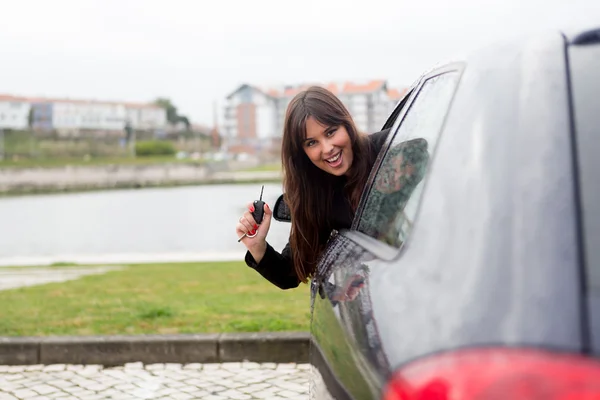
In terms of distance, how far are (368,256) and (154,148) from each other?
4759 inches

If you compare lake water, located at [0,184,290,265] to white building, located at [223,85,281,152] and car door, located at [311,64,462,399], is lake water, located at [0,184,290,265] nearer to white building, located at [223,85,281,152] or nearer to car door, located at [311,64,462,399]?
car door, located at [311,64,462,399]

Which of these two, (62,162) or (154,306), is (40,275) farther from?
(62,162)

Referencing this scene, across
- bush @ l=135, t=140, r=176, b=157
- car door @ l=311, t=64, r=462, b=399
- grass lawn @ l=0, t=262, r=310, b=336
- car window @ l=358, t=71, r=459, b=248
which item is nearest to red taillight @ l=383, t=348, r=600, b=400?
car door @ l=311, t=64, r=462, b=399

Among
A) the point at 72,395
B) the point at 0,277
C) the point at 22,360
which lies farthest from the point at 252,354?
the point at 0,277

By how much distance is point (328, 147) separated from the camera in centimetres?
287

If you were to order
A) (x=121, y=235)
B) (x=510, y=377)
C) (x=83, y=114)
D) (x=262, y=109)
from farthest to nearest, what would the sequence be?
(x=83, y=114)
(x=262, y=109)
(x=121, y=235)
(x=510, y=377)

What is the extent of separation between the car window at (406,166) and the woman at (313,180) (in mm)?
599

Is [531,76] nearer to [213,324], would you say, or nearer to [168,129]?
[213,324]

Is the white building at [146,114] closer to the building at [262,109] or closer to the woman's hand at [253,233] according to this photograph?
the building at [262,109]

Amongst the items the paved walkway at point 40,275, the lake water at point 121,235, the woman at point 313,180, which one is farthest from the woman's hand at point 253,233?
the lake water at point 121,235

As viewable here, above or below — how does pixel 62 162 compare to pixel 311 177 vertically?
below

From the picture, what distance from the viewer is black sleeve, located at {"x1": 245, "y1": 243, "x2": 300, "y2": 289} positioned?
3.01 meters

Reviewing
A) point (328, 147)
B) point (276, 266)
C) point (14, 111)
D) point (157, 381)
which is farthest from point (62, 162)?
point (328, 147)

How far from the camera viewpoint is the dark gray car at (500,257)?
930mm
